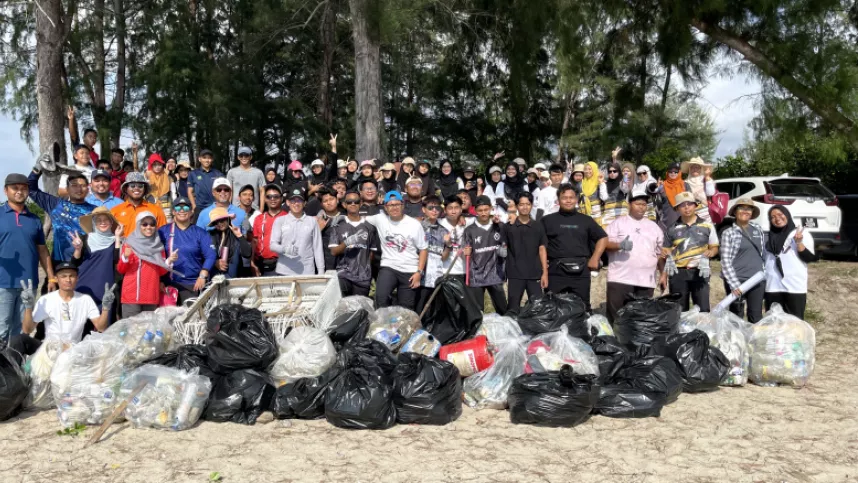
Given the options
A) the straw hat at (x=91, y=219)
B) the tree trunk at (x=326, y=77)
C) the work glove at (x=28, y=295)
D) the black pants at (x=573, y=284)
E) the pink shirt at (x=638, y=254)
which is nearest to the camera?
the work glove at (x=28, y=295)

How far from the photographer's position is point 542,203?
Result: 9062mm

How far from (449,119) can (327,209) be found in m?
11.6

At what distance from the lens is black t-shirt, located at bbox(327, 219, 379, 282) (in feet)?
20.5

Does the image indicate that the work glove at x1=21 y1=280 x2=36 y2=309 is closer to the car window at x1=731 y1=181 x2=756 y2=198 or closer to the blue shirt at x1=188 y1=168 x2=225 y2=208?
the blue shirt at x1=188 y1=168 x2=225 y2=208

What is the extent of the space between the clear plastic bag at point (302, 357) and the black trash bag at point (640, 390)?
1964 mm

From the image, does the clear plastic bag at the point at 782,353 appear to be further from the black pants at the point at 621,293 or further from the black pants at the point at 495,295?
the black pants at the point at 495,295

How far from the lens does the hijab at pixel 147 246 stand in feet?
17.9

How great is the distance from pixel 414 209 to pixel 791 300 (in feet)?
12.8

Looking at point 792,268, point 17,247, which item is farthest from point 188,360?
point 792,268

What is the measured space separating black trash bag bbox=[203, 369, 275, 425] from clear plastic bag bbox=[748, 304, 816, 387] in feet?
12.8

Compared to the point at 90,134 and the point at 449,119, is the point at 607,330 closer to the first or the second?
the point at 90,134

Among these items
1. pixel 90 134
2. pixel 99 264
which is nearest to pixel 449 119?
pixel 90 134

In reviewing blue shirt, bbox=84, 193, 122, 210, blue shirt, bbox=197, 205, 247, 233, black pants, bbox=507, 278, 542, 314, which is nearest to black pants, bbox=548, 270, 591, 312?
black pants, bbox=507, 278, 542, 314

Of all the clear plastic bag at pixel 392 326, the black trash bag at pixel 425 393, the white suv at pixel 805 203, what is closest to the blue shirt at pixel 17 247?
the clear plastic bag at pixel 392 326
